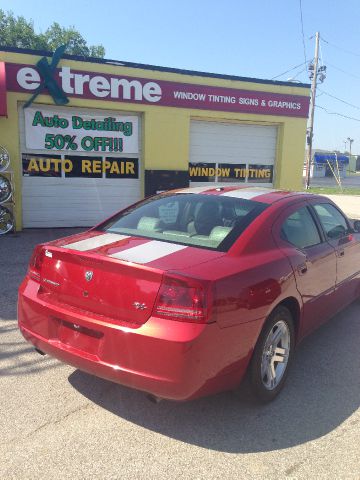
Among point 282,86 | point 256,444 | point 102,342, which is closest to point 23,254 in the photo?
point 102,342

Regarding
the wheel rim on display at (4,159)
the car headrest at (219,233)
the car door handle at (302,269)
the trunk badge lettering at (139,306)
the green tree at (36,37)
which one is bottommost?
the trunk badge lettering at (139,306)

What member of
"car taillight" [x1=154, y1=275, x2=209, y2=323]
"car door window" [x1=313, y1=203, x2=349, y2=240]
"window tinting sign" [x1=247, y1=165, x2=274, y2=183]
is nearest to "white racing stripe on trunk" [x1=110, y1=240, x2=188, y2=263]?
"car taillight" [x1=154, y1=275, x2=209, y2=323]

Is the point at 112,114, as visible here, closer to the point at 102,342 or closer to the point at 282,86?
the point at 282,86

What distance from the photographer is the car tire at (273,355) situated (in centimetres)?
308

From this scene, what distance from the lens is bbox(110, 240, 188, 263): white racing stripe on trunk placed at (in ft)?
9.47

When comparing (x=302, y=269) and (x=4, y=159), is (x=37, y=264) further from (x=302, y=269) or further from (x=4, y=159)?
(x=4, y=159)

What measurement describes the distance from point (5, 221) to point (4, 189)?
698mm

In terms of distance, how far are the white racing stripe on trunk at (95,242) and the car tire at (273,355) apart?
1.28m

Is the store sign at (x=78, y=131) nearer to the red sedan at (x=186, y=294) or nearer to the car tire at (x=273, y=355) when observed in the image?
the red sedan at (x=186, y=294)

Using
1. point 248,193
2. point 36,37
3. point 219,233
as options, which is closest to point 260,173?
point 248,193

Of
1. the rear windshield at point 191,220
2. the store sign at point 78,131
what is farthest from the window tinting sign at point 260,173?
the rear windshield at point 191,220

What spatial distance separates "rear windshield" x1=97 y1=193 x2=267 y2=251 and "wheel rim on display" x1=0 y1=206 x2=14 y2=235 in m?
6.54

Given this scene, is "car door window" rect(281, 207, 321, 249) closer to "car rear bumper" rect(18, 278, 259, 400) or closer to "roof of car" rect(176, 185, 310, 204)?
"roof of car" rect(176, 185, 310, 204)

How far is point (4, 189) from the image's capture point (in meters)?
9.77
